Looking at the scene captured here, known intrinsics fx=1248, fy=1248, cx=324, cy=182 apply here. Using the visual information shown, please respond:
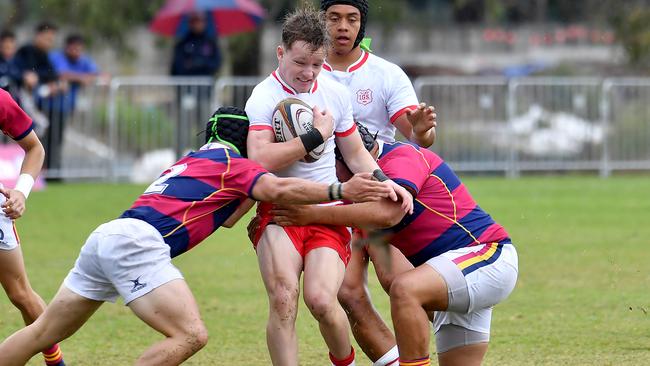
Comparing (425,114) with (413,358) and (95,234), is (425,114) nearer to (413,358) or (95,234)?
(413,358)

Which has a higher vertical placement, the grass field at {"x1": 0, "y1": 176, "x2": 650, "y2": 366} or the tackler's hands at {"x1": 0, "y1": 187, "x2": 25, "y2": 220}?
the tackler's hands at {"x1": 0, "y1": 187, "x2": 25, "y2": 220}

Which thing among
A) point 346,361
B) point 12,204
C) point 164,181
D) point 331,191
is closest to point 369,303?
point 346,361

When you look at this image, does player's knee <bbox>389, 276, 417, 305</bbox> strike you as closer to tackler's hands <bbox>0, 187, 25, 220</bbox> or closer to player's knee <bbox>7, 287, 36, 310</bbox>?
tackler's hands <bbox>0, 187, 25, 220</bbox>

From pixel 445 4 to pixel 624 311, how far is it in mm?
32225

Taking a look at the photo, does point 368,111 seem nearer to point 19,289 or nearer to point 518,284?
point 19,289

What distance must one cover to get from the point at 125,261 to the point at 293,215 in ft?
3.44

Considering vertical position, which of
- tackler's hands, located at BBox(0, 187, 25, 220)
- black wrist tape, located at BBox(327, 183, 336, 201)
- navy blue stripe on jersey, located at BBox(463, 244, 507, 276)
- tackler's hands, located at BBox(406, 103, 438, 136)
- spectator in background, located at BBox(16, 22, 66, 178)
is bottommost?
spectator in background, located at BBox(16, 22, 66, 178)

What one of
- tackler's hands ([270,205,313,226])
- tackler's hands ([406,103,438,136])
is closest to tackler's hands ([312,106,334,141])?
tackler's hands ([270,205,313,226])

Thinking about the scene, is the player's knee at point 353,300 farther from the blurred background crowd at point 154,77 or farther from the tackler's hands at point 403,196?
the blurred background crowd at point 154,77

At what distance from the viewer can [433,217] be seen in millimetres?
6914

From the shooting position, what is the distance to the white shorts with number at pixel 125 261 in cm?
622

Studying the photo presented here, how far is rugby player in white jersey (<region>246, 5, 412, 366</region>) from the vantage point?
6.77m

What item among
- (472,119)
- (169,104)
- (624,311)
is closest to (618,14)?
(472,119)

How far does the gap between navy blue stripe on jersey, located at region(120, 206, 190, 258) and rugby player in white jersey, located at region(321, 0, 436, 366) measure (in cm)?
151
